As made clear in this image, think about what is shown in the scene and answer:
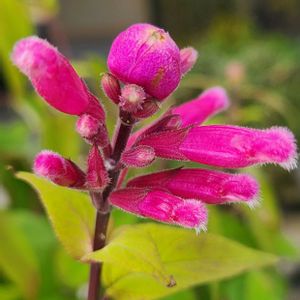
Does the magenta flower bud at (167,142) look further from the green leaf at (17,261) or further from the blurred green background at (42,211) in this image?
the green leaf at (17,261)

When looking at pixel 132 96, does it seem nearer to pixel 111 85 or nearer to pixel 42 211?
pixel 111 85

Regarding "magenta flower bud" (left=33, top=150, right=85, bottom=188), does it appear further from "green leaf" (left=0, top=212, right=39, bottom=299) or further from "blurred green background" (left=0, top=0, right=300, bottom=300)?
"green leaf" (left=0, top=212, right=39, bottom=299)

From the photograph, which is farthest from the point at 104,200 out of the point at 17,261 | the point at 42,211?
the point at 42,211

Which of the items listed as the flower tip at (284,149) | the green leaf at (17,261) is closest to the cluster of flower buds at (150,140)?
the flower tip at (284,149)

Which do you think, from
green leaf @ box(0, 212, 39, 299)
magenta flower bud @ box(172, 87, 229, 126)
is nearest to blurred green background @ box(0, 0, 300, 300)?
green leaf @ box(0, 212, 39, 299)

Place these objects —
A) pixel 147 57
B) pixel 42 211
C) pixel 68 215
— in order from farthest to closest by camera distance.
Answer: pixel 42 211
pixel 68 215
pixel 147 57

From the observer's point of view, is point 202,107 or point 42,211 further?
point 42,211

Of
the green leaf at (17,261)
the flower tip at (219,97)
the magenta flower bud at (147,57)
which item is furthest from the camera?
the green leaf at (17,261)
